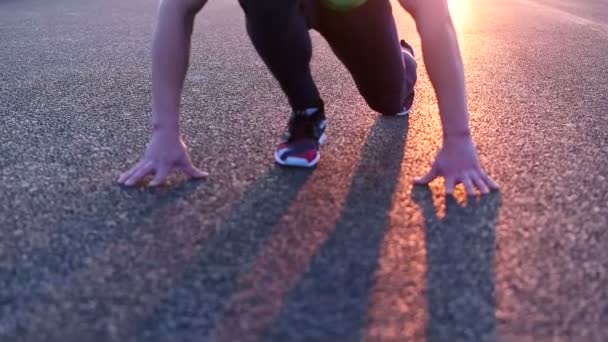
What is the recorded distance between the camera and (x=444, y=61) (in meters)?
1.43

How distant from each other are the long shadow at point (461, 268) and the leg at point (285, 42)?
0.43 meters

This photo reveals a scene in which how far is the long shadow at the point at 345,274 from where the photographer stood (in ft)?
3.09

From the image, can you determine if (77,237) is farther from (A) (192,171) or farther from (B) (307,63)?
(B) (307,63)

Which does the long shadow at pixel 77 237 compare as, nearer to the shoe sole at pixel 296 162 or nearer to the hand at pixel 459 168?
the shoe sole at pixel 296 162

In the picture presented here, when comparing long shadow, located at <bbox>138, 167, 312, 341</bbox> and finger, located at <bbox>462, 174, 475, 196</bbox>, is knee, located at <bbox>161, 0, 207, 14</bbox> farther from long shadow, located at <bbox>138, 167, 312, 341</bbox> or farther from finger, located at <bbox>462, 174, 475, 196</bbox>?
finger, located at <bbox>462, 174, 475, 196</bbox>

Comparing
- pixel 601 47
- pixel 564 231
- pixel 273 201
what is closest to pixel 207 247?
pixel 273 201

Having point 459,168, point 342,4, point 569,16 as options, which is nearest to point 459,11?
point 569,16

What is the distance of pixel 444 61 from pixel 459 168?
218 mm

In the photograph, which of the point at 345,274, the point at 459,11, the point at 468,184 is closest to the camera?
the point at 345,274

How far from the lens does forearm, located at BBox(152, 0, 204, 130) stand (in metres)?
1.51

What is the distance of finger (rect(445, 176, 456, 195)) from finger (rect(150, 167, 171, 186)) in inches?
22.7

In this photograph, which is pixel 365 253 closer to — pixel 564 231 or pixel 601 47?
pixel 564 231

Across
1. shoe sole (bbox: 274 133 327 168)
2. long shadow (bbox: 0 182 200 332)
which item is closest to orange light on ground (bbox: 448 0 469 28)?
shoe sole (bbox: 274 133 327 168)

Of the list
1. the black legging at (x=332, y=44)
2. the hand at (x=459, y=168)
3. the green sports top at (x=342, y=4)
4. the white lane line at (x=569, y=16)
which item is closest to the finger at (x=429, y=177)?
the hand at (x=459, y=168)
